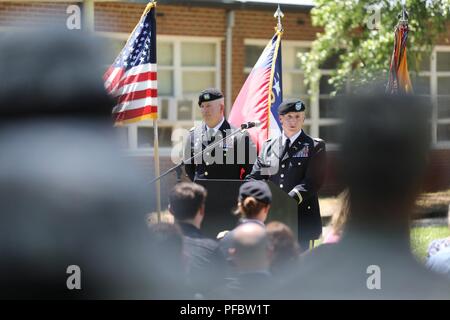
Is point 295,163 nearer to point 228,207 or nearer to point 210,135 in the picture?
point 210,135

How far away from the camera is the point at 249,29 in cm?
1138

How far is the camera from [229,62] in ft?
35.9

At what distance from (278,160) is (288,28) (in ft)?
23.7

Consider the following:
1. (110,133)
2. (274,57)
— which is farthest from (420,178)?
(274,57)

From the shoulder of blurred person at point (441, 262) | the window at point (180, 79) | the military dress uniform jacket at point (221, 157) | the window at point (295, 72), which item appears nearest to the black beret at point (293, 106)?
the military dress uniform jacket at point (221, 157)

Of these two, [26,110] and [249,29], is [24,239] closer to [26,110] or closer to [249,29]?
[26,110]

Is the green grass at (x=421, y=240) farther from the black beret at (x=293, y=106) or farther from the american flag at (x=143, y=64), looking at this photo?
the american flag at (x=143, y=64)

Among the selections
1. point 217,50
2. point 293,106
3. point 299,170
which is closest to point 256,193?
point 299,170

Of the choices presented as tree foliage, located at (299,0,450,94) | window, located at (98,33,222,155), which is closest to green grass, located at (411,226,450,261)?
tree foliage, located at (299,0,450,94)

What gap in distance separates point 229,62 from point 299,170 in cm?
662

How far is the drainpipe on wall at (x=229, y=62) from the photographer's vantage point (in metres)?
10.9

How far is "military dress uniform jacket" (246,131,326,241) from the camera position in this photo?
170 inches

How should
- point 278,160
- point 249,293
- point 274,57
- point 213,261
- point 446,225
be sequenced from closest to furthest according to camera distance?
point 249,293
point 213,261
point 446,225
point 278,160
point 274,57

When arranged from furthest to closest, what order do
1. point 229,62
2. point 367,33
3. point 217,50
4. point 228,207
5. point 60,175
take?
point 217,50, point 229,62, point 367,33, point 228,207, point 60,175
